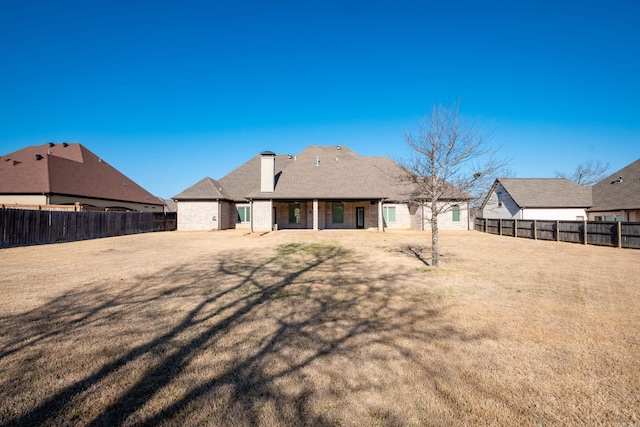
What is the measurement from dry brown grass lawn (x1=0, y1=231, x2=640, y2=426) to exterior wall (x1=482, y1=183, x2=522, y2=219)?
23026 mm

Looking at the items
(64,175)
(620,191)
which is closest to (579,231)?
(620,191)

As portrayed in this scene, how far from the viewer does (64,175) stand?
25.2 metres

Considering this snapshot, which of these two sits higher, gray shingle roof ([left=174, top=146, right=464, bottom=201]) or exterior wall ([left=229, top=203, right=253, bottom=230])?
gray shingle roof ([left=174, top=146, right=464, bottom=201])

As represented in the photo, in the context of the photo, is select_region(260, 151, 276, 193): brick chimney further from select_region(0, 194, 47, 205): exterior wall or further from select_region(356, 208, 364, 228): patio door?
select_region(0, 194, 47, 205): exterior wall

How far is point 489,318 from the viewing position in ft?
14.9

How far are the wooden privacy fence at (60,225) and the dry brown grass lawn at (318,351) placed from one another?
9609 millimetres

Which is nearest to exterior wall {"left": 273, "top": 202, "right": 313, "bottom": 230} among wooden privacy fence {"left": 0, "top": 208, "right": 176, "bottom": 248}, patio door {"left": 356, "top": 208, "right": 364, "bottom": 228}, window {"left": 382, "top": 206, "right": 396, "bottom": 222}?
patio door {"left": 356, "top": 208, "right": 364, "bottom": 228}

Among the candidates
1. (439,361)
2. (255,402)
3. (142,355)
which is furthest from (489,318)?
(142,355)

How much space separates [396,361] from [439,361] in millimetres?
497

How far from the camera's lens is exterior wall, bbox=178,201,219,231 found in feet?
81.5

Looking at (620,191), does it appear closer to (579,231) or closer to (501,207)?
(501,207)

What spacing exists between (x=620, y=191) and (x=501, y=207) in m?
8.73

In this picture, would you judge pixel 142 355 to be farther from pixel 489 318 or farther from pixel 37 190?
pixel 37 190

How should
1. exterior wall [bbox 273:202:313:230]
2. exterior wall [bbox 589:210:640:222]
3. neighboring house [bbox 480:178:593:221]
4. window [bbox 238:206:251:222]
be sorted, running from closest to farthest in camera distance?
exterior wall [bbox 589:210:640:222]
exterior wall [bbox 273:202:313:230]
neighboring house [bbox 480:178:593:221]
window [bbox 238:206:251:222]
